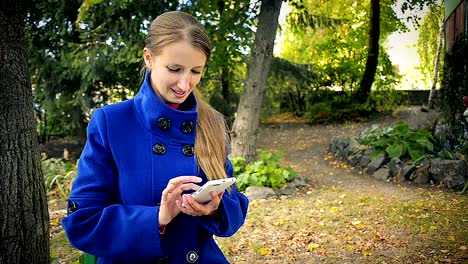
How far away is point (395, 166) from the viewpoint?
618 cm

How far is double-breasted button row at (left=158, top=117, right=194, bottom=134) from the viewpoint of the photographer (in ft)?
4.67

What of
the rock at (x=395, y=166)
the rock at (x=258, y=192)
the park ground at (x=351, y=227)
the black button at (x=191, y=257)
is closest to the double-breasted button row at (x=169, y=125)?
the black button at (x=191, y=257)

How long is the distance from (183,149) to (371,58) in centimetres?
1062

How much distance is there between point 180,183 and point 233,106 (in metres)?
9.91

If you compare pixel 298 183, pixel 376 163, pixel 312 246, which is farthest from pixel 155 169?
pixel 376 163

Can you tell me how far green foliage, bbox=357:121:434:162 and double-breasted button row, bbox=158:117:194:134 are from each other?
5200 millimetres

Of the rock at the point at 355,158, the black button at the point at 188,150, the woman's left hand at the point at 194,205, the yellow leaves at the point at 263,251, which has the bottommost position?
the yellow leaves at the point at 263,251

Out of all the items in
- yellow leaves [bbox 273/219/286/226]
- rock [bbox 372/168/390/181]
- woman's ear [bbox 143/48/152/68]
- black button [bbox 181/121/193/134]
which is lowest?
yellow leaves [bbox 273/219/286/226]

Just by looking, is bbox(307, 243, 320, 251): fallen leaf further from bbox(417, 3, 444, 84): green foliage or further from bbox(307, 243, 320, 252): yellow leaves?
bbox(417, 3, 444, 84): green foliage

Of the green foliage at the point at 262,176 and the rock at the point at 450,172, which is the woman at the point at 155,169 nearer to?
the green foliage at the point at 262,176

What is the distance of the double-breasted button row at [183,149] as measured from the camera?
4.59ft

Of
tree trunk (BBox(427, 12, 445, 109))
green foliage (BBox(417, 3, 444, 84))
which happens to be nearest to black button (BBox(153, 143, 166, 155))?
green foliage (BBox(417, 3, 444, 84))

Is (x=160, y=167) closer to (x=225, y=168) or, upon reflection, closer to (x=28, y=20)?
(x=225, y=168)

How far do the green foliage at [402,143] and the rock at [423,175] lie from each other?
0.22 m
